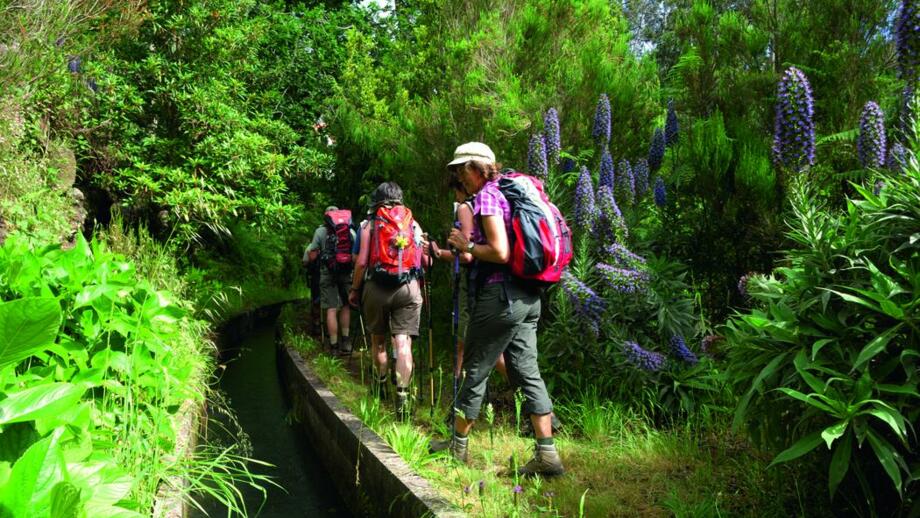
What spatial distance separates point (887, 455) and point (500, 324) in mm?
2090

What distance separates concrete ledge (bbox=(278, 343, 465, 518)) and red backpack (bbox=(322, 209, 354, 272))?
1.36m

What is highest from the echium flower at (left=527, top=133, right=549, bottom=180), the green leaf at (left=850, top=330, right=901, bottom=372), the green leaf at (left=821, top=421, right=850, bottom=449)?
the echium flower at (left=527, top=133, right=549, bottom=180)

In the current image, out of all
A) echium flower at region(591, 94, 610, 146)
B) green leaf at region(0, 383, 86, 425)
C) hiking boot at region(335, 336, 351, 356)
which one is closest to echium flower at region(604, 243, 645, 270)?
echium flower at region(591, 94, 610, 146)

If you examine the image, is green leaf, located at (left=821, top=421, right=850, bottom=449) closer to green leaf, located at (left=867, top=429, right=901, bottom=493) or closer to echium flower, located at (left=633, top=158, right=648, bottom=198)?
green leaf, located at (left=867, top=429, right=901, bottom=493)

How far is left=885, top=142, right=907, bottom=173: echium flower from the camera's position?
12.0 ft

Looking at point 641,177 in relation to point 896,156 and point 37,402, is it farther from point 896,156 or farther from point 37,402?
point 37,402

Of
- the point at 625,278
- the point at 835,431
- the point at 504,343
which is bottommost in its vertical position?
the point at 835,431

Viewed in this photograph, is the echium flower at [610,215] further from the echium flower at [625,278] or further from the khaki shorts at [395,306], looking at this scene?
the khaki shorts at [395,306]

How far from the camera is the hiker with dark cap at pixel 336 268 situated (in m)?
8.78

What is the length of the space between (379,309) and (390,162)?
4.39 m

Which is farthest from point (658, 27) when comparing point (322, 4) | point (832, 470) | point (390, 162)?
point (832, 470)

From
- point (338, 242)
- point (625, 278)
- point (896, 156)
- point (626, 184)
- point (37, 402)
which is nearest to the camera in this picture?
point (37, 402)

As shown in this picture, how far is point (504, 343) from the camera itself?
4.21m

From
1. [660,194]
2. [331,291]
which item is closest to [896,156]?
[660,194]
